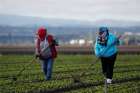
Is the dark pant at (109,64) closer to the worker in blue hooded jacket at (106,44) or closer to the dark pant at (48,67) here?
the worker in blue hooded jacket at (106,44)

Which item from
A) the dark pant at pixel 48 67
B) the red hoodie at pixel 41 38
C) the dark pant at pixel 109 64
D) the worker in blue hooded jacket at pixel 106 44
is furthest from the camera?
the dark pant at pixel 48 67

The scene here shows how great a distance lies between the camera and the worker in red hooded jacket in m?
19.3

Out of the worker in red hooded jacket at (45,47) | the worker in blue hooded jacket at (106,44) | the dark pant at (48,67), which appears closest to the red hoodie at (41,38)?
the worker in red hooded jacket at (45,47)

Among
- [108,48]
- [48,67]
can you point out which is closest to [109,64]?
[108,48]

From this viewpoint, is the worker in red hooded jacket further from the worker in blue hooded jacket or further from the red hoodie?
the worker in blue hooded jacket

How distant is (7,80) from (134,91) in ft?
18.7

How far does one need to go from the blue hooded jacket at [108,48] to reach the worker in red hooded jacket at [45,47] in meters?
2.52

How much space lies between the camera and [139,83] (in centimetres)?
1845

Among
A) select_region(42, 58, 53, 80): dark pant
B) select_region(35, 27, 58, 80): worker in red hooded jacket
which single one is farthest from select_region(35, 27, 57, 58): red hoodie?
select_region(42, 58, 53, 80): dark pant

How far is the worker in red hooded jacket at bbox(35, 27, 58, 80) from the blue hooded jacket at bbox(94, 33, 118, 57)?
99.4 inches

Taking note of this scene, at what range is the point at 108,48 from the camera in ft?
57.0

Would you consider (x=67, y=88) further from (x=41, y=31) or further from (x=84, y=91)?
(x=41, y=31)

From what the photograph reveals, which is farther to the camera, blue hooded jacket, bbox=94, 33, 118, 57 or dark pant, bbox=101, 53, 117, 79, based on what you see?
dark pant, bbox=101, 53, 117, 79

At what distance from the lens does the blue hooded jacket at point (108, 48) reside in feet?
56.4
